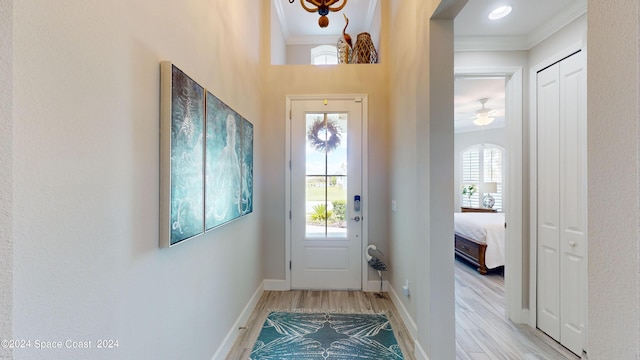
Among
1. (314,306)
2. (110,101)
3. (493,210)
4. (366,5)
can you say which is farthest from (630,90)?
(493,210)

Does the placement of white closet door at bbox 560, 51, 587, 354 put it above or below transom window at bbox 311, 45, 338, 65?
below

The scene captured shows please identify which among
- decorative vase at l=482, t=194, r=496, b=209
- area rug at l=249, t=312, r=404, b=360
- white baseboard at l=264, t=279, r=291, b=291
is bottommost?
area rug at l=249, t=312, r=404, b=360

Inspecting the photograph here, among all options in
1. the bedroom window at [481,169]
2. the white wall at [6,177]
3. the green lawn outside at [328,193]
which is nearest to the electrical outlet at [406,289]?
the green lawn outside at [328,193]

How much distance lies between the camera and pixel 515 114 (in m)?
2.46

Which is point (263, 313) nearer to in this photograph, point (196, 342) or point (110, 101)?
point (196, 342)

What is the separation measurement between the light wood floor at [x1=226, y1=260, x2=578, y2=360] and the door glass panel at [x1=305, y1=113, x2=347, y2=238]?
74 centimetres

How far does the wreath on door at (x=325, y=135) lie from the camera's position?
318 cm

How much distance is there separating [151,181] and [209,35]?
113 centimetres

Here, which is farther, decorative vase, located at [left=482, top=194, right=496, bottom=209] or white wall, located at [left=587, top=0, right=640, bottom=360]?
decorative vase, located at [left=482, top=194, right=496, bottom=209]

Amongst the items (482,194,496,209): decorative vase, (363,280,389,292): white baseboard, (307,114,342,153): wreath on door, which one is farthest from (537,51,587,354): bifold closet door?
(482,194,496,209): decorative vase

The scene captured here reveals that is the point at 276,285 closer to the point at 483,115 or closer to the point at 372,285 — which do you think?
the point at 372,285

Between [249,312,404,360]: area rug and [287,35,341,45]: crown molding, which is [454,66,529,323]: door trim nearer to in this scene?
[249,312,404,360]: area rug

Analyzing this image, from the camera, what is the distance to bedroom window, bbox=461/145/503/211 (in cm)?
684

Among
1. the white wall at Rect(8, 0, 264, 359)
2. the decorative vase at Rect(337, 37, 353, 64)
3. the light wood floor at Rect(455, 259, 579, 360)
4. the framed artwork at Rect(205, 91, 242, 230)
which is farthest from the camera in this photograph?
the decorative vase at Rect(337, 37, 353, 64)
